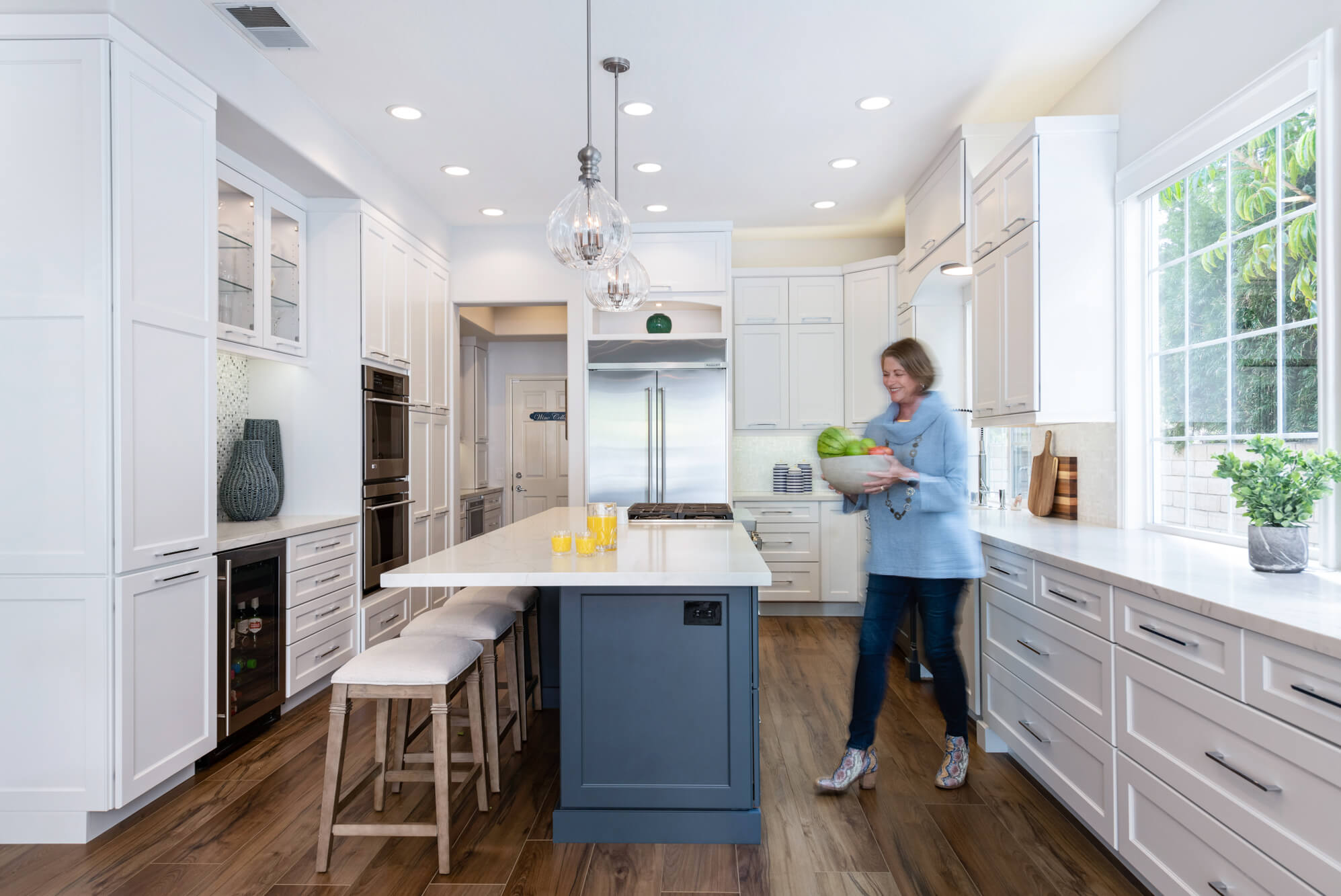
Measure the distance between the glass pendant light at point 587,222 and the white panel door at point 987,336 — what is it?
190cm

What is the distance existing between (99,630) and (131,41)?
5.91 feet

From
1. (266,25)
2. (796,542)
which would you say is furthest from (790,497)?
(266,25)

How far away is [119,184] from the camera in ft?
7.54

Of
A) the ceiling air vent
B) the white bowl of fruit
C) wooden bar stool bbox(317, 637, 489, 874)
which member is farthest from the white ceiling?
wooden bar stool bbox(317, 637, 489, 874)

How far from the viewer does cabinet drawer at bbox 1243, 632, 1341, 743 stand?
1.35 m

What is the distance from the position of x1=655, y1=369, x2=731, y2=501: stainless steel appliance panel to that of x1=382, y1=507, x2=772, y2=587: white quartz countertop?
2.40 m

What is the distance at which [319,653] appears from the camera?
3.62m

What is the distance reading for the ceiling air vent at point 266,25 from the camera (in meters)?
2.70

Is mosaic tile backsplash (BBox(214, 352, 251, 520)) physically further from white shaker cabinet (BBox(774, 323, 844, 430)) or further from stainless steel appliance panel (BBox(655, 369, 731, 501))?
white shaker cabinet (BBox(774, 323, 844, 430))

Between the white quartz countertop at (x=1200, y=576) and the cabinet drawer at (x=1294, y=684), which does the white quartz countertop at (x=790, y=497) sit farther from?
the cabinet drawer at (x=1294, y=684)

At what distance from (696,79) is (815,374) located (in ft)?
8.96

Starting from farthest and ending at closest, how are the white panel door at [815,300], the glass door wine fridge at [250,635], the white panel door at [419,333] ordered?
the white panel door at [815,300] < the white panel door at [419,333] < the glass door wine fridge at [250,635]

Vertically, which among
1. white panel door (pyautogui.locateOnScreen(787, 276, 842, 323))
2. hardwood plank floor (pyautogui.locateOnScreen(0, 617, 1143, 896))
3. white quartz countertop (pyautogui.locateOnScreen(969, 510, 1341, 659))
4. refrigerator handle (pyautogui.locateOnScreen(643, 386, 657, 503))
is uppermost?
white panel door (pyautogui.locateOnScreen(787, 276, 842, 323))

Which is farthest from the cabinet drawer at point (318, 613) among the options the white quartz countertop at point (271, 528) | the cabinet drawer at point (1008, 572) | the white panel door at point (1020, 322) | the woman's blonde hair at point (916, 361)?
the white panel door at point (1020, 322)
